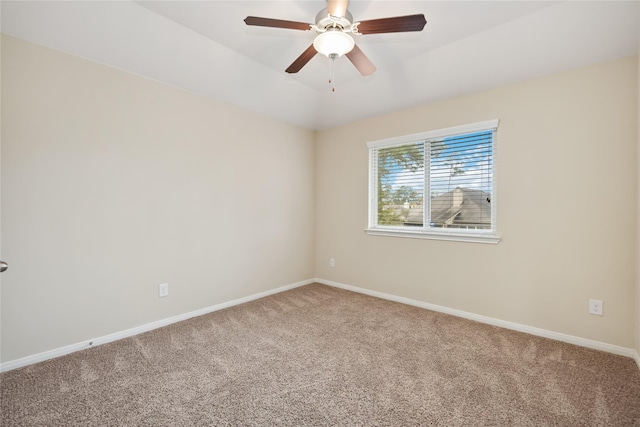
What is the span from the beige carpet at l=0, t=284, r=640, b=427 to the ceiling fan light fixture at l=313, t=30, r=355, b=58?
2.23 metres

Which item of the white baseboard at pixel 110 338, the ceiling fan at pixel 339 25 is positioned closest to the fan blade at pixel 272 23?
the ceiling fan at pixel 339 25

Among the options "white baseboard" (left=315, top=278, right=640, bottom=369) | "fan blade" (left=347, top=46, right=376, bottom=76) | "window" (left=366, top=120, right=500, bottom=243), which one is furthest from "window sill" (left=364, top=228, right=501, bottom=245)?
"fan blade" (left=347, top=46, right=376, bottom=76)

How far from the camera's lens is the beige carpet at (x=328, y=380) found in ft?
5.33

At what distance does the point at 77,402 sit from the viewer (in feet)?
5.69

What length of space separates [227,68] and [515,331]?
12.4 ft

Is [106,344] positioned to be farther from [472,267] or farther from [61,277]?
[472,267]

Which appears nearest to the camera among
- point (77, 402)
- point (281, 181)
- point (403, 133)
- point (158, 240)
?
point (77, 402)

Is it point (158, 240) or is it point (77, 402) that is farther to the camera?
point (158, 240)

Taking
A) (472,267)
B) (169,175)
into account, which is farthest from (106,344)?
(472,267)

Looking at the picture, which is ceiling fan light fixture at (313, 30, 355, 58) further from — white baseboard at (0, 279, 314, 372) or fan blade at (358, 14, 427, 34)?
white baseboard at (0, 279, 314, 372)

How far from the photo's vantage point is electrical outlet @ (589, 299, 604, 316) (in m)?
2.39

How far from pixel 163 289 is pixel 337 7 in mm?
2821

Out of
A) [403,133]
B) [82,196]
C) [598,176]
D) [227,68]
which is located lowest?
[82,196]

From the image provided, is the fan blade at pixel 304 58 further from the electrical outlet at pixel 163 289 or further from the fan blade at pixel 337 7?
the electrical outlet at pixel 163 289
